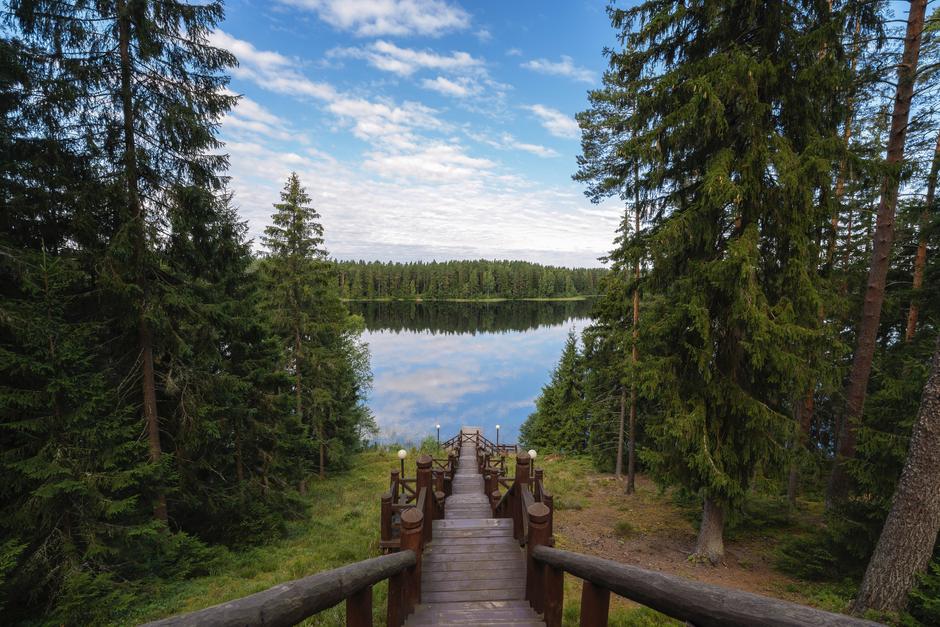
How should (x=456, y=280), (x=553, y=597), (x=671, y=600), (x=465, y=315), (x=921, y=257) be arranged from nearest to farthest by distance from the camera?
1. (x=671, y=600)
2. (x=553, y=597)
3. (x=921, y=257)
4. (x=465, y=315)
5. (x=456, y=280)

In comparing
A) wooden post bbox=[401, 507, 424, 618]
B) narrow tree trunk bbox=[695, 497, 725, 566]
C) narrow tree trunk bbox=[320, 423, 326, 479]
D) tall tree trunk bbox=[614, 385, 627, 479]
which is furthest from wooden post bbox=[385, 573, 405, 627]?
narrow tree trunk bbox=[320, 423, 326, 479]

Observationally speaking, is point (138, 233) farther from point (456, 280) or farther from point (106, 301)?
point (456, 280)

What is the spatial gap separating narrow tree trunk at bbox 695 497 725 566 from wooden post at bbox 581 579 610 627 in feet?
24.7

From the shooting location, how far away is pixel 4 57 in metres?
6.22

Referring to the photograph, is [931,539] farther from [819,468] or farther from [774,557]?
[774,557]

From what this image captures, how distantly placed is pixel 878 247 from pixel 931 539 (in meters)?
5.69

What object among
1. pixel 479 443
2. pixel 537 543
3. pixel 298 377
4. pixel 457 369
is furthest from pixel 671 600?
pixel 457 369

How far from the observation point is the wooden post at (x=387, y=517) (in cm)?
699

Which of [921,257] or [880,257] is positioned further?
[921,257]

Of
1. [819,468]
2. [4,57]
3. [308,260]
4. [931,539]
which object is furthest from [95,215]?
[819,468]

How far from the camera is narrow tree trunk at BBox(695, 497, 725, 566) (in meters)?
8.49

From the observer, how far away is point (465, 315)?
9381 cm

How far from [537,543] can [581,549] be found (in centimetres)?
693

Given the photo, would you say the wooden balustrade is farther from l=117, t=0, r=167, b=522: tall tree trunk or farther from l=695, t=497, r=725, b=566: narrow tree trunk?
l=117, t=0, r=167, b=522: tall tree trunk
